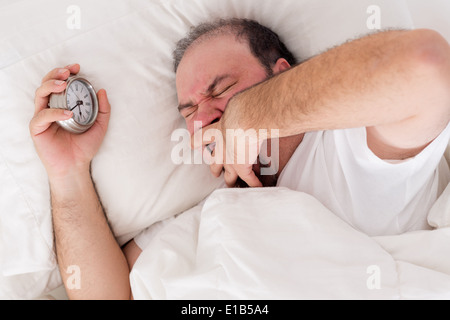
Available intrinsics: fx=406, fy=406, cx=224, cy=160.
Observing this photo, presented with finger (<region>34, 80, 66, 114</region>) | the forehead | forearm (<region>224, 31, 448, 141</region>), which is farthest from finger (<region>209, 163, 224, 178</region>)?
finger (<region>34, 80, 66, 114</region>)

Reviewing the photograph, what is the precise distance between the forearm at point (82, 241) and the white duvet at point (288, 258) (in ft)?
0.61

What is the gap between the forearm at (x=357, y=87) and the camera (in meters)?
0.71

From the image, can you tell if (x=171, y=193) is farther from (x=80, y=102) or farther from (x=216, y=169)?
(x=80, y=102)

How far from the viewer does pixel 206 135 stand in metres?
1.18

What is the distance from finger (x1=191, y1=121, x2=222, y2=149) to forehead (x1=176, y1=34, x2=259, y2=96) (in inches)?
4.7

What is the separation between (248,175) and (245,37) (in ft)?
1.41

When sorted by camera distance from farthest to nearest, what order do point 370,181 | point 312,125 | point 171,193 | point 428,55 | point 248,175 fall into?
point 171,193 < point 248,175 < point 370,181 < point 312,125 < point 428,55

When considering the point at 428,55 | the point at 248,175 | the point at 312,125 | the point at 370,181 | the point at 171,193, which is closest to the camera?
the point at 428,55

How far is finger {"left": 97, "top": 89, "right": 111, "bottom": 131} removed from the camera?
1.17 metres

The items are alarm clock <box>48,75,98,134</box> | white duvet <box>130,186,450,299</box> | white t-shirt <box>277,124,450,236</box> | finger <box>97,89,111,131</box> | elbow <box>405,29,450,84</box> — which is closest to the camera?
elbow <box>405,29,450,84</box>

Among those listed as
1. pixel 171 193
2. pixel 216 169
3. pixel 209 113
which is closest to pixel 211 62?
pixel 209 113

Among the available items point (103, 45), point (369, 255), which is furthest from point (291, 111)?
point (103, 45)

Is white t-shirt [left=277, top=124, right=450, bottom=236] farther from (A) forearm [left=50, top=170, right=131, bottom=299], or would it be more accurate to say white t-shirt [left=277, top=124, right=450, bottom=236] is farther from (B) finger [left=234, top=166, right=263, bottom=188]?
(A) forearm [left=50, top=170, right=131, bottom=299]

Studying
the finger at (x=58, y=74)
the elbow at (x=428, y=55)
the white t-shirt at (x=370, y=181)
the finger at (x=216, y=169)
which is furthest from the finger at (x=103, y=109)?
the elbow at (x=428, y=55)
